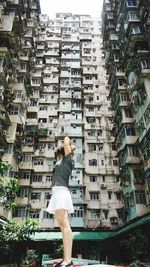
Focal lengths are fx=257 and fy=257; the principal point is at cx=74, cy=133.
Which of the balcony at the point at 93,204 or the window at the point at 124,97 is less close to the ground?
the window at the point at 124,97

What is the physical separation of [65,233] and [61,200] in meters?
0.42

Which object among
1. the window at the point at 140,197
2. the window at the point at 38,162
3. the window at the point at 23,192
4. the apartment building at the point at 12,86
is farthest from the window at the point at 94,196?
the apartment building at the point at 12,86

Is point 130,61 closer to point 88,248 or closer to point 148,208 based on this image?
point 148,208

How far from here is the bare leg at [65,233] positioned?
3154 millimetres

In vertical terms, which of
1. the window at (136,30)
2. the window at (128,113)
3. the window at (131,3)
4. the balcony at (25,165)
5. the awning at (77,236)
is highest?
the window at (131,3)

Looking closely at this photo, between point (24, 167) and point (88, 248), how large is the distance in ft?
36.6

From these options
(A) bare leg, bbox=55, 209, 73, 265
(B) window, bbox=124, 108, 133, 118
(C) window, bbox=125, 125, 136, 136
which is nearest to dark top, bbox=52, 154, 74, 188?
(A) bare leg, bbox=55, 209, 73, 265

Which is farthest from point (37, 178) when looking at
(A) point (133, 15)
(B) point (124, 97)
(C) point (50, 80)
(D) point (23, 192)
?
(A) point (133, 15)

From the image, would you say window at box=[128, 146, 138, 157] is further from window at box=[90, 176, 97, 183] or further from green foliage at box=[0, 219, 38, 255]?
green foliage at box=[0, 219, 38, 255]

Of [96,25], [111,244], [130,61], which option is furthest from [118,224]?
[96,25]

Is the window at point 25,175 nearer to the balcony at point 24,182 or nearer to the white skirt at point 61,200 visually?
the balcony at point 24,182

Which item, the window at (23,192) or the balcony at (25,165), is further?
the balcony at (25,165)

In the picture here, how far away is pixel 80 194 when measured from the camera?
28984mm

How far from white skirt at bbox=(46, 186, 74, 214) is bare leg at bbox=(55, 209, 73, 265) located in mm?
64
